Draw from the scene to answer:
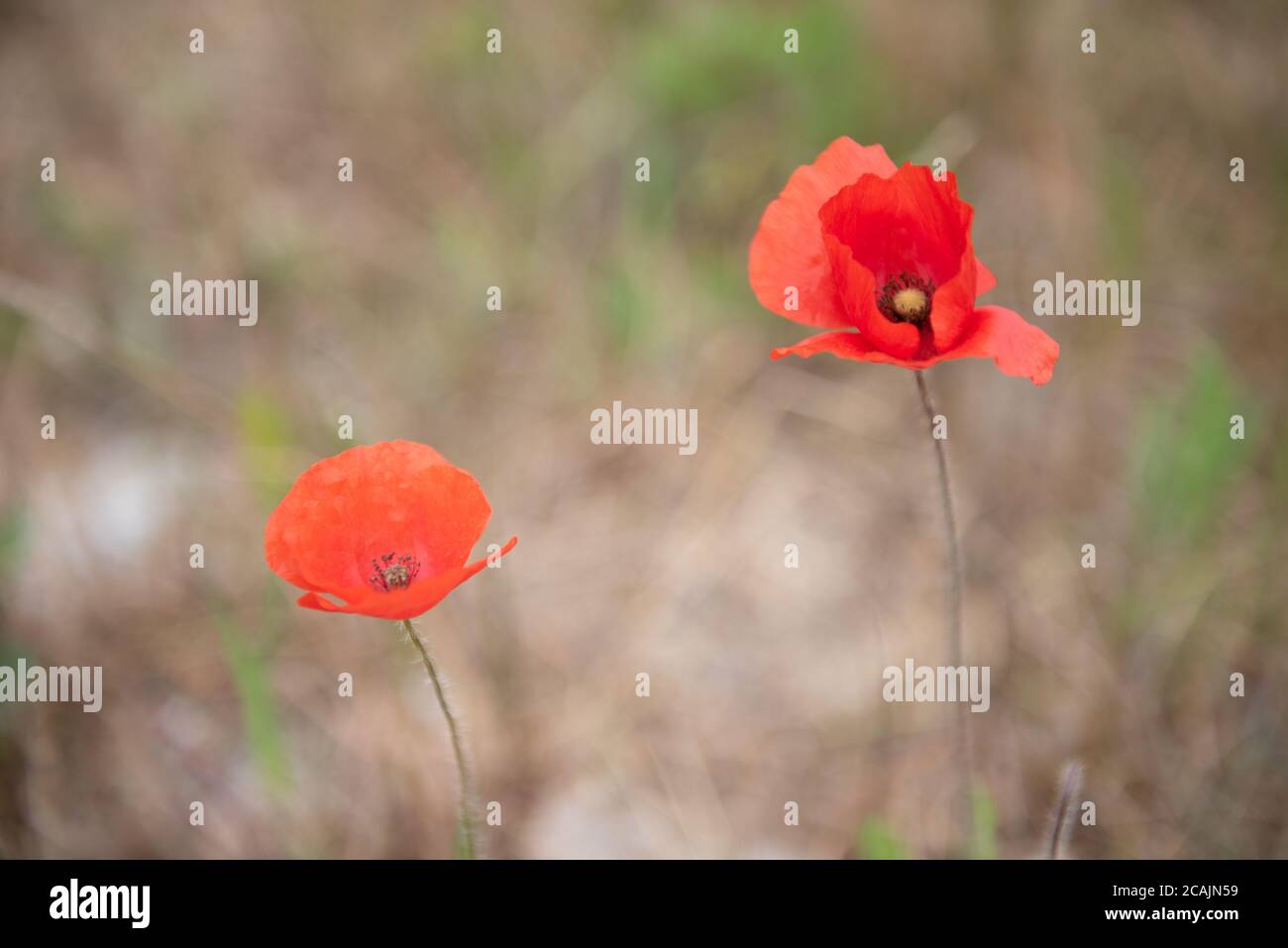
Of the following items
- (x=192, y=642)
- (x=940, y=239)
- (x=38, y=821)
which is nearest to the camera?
(x=940, y=239)

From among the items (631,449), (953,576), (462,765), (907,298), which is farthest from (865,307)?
(631,449)

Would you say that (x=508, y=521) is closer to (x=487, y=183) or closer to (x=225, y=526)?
(x=225, y=526)

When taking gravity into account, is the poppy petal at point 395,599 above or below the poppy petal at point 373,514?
below

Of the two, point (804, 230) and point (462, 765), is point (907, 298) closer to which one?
point (804, 230)

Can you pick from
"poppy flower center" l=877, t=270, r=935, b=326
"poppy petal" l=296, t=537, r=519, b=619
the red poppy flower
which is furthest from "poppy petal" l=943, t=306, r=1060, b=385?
"poppy petal" l=296, t=537, r=519, b=619

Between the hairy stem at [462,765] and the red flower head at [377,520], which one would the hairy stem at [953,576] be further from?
the hairy stem at [462,765]

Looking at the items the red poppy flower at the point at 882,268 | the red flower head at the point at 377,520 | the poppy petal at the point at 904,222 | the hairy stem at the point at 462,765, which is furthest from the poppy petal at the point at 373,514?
the poppy petal at the point at 904,222
